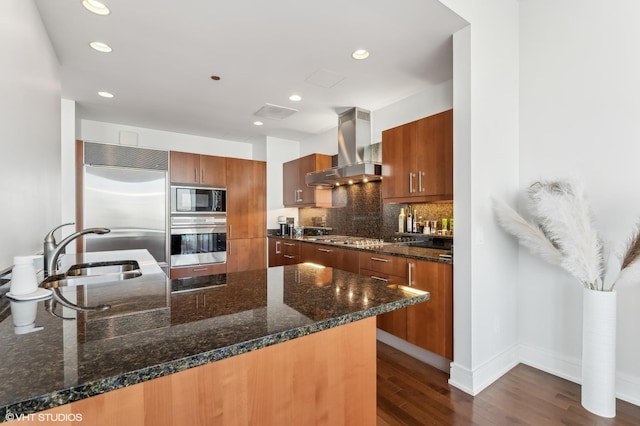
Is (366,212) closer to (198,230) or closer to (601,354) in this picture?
(198,230)

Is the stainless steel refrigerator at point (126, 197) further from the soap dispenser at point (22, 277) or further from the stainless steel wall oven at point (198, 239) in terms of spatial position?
the soap dispenser at point (22, 277)

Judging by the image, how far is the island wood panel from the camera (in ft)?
2.24

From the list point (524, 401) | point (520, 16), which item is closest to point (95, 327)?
point (524, 401)

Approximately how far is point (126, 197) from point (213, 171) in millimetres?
1167

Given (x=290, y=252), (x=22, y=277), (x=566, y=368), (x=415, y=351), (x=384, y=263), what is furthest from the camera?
(x=290, y=252)

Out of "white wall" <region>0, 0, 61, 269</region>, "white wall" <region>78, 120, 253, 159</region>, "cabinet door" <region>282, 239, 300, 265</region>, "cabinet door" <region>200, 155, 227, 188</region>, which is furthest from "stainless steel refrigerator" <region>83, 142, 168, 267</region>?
"cabinet door" <region>282, 239, 300, 265</region>

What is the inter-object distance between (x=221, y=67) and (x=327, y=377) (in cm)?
269

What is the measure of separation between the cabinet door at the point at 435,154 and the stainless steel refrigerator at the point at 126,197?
131 inches

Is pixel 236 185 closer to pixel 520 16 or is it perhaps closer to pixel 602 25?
pixel 520 16

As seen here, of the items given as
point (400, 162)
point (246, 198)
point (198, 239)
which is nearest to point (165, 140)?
point (246, 198)

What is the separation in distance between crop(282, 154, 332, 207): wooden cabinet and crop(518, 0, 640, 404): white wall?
2466 mm

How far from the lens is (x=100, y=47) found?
2367 millimetres

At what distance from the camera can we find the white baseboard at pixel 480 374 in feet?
6.71

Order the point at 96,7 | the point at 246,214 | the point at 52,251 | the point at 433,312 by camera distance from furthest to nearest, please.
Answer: the point at 246,214 < the point at 433,312 < the point at 96,7 < the point at 52,251
